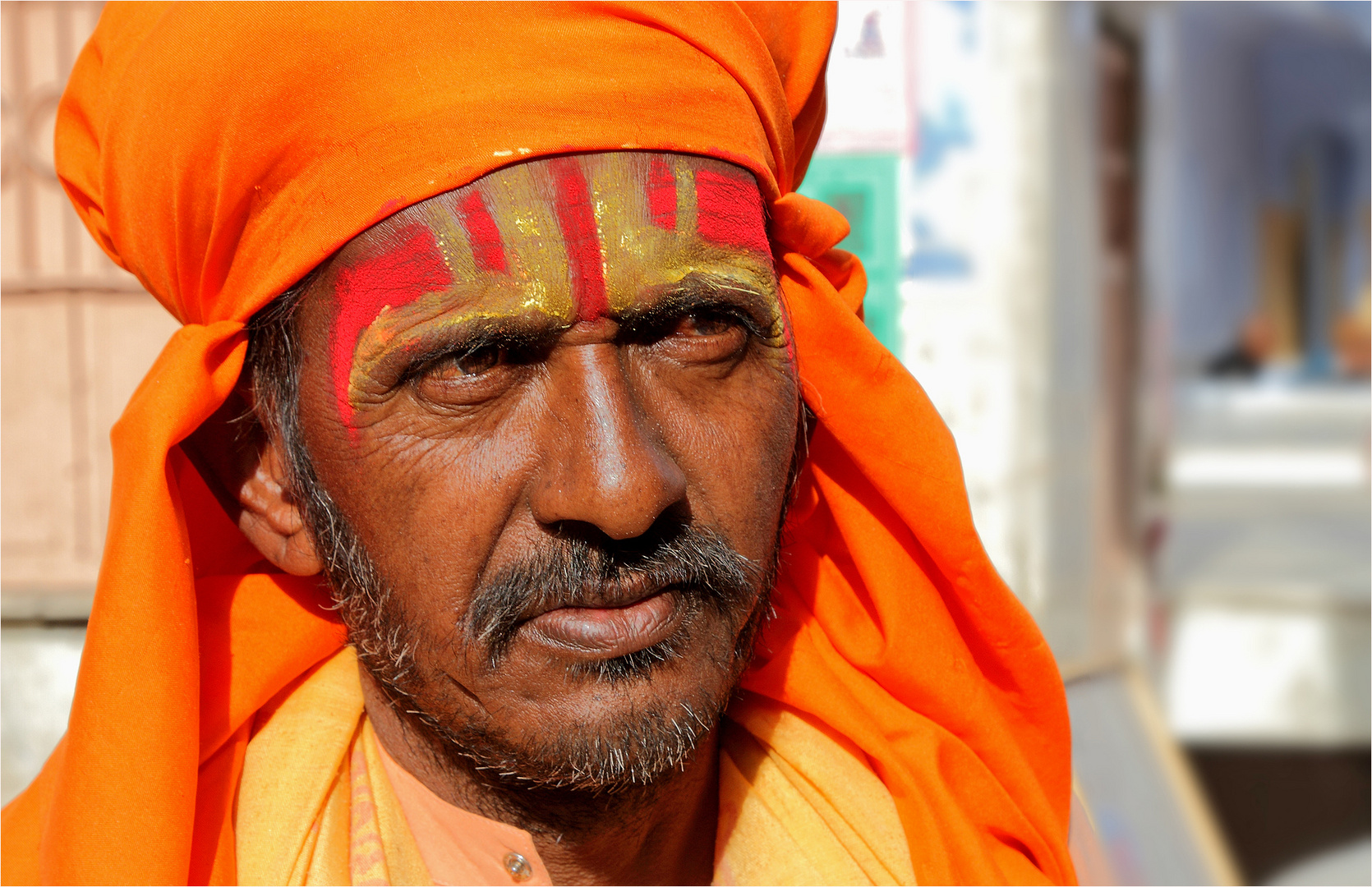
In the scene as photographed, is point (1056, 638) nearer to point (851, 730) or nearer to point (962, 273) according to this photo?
point (962, 273)

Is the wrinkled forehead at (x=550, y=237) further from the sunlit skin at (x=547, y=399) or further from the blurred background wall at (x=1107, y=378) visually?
the blurred background wall at (x=1107, y=378)

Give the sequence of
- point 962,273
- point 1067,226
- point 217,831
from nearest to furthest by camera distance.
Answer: point 217,831, point 962,273, point 1067,226

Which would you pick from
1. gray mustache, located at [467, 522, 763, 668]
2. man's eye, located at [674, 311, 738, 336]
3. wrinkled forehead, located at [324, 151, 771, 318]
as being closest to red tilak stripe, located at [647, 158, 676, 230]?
wrinkled forehead, located at [324, 151, 771, 318]

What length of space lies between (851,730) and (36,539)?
2589mm

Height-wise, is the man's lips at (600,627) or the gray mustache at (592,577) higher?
the gray mustache at (592,577)

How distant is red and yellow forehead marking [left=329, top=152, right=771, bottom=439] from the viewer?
53.4 inches

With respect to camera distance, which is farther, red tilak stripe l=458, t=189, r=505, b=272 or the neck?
the neck

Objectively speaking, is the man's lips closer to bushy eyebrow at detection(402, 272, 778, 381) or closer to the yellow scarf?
bushy eyebrow at detection(402, 272, 778, 381)

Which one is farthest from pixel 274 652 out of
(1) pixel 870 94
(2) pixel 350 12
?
(1) pixel 870 94

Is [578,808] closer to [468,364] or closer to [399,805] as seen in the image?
[399,805]

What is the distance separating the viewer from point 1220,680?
5559mm

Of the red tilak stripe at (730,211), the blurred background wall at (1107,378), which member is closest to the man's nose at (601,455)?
the red tilak stripe at (730,211)

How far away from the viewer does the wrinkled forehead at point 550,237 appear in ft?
4.45

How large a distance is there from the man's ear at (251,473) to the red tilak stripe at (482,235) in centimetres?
52
